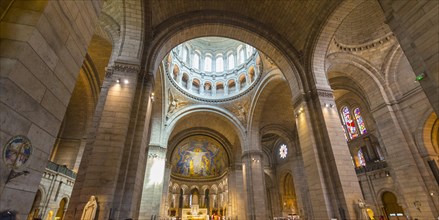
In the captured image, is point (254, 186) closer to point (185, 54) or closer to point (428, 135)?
point (428, 135)

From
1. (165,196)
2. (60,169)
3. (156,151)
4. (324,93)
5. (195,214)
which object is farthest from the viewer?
(195,214)

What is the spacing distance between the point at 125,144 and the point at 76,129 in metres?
12.1

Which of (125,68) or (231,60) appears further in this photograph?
(231,60)

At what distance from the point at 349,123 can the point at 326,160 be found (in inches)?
552

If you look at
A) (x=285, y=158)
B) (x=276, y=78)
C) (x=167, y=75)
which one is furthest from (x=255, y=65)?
(x=285, y=158)

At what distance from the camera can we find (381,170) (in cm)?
1628

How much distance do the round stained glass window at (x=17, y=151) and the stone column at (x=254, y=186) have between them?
16.2 m

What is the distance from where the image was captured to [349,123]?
66.8 ft

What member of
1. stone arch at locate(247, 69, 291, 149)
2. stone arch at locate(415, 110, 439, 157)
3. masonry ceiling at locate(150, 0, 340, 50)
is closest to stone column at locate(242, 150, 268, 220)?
stone arch at locate(247, 69, 291, 149)

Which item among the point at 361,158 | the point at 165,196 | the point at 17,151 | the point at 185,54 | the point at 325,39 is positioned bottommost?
the point at 17,151

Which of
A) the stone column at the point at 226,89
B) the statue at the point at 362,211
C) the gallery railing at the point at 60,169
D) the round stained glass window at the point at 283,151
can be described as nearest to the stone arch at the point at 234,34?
the statue at the point at 362,211

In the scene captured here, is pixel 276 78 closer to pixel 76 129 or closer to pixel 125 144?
pixel 125 144

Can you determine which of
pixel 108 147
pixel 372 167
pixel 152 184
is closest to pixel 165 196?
pixel 152 184

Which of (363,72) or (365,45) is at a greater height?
(365,45)
